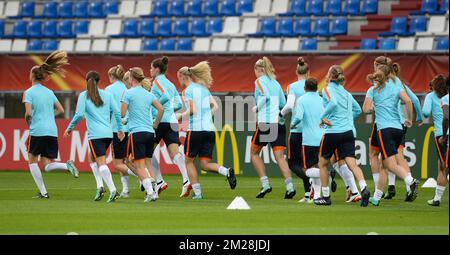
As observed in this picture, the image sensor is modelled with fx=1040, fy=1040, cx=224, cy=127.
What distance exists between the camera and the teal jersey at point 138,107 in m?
16.4

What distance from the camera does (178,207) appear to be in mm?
15625

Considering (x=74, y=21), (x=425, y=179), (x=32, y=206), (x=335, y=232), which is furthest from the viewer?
(x=74, y=21)

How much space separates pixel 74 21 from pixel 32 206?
713 inches

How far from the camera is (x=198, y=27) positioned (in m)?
30.8

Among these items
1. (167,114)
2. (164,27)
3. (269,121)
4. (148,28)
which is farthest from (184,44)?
(269,121)

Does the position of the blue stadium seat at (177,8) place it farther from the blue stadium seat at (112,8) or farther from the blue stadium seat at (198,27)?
the blue stadium seat at (112,8)

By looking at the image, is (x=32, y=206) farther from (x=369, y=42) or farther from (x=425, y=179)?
(x=369, y=42)

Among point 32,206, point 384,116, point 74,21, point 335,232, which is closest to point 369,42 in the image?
point 74,21

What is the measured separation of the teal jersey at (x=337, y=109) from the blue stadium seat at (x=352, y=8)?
46.4 ft

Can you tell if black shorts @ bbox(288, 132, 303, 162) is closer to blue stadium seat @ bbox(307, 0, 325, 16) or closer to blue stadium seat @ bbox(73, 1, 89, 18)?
blue stadium seat @ bbox(307, 0, 325, 16)

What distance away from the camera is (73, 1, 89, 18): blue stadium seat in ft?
109

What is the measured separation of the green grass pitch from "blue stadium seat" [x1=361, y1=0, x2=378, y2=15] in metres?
11.5

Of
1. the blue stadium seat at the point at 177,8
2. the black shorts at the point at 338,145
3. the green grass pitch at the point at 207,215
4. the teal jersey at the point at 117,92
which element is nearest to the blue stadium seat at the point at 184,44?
the blue stadium seat at the point at 177,8

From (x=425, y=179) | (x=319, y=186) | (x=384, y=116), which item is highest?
(x=384, y=116)
